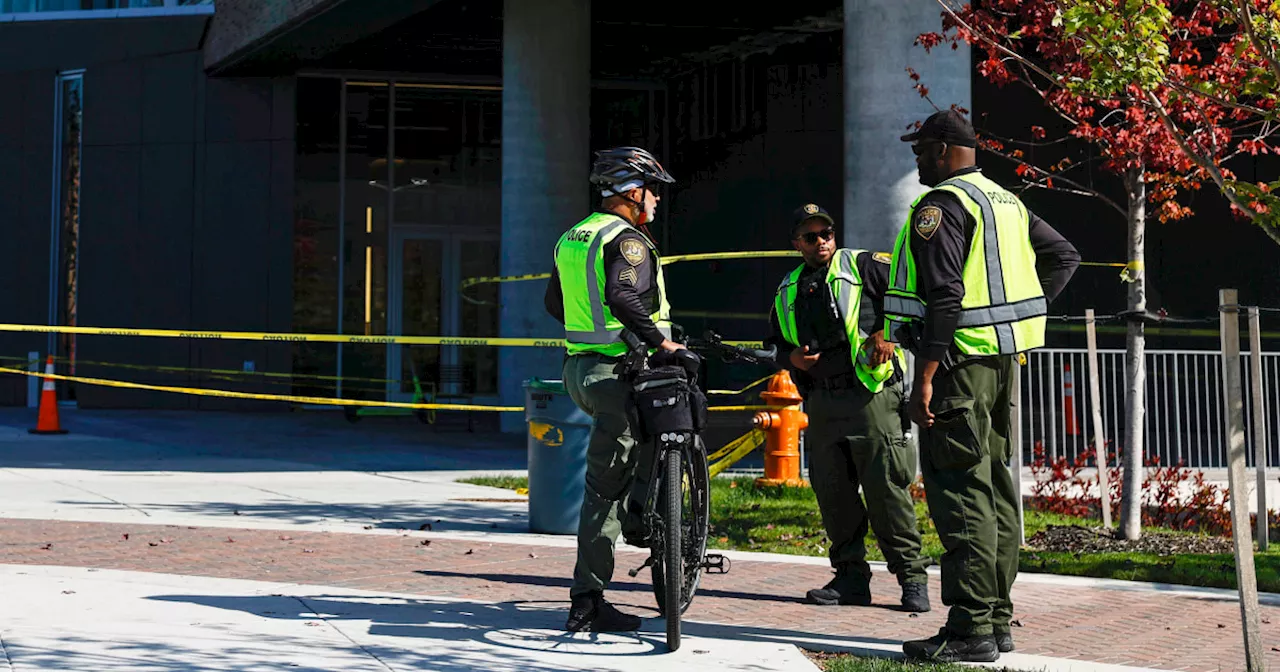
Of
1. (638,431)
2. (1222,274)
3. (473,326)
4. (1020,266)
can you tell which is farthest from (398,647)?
(473,326)

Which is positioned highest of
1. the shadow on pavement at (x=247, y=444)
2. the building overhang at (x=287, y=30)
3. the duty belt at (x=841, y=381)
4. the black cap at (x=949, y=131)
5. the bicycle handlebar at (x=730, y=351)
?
the building overhang at (x=287, y=30)

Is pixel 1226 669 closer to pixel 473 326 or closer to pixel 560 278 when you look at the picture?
pixel 560 278

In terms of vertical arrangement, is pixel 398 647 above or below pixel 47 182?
below

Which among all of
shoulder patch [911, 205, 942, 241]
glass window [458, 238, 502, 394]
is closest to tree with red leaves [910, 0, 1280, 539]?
shoulder patch [911, 205, 942, 241]

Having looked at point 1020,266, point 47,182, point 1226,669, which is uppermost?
point 47,182

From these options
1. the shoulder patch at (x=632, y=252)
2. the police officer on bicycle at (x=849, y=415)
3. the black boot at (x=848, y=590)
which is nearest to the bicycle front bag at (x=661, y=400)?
the shoulder patch at (x=632, y=252)

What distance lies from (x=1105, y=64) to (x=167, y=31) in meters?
19.6

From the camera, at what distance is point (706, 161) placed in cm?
2597

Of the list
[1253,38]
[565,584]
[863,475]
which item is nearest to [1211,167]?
[1253,38]

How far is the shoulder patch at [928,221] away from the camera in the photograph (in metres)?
6.27

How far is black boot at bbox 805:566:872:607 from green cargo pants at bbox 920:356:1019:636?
4.35 ft

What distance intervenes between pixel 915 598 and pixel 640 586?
145 centimetres

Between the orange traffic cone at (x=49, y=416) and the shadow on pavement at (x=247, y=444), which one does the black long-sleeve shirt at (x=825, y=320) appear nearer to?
the shadow on pavement at (x=247, y=444)

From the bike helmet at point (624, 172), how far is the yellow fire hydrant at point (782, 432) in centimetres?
578
